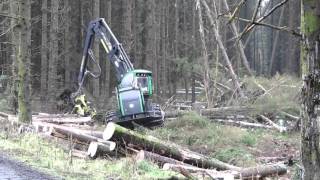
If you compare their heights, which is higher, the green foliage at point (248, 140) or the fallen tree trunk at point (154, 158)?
the fallen tree trunk at point (154, 158)

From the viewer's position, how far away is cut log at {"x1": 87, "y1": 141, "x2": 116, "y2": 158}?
10602 mm

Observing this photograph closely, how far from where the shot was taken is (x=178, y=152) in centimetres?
1165

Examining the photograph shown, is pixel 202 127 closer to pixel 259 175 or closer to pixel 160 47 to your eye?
pixel 259 175

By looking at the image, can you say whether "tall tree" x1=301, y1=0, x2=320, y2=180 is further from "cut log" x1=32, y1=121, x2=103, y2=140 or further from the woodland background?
the woodland background

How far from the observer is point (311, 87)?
5340 millimetres

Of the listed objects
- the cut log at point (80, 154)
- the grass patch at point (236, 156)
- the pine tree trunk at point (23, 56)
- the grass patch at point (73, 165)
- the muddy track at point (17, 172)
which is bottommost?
the grass patch at point (236, 156)

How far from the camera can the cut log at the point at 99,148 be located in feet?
34.8

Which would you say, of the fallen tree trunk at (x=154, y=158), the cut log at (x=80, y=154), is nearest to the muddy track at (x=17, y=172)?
the cut log at (x=80, y=154)

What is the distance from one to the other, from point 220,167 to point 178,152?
38.5 inches

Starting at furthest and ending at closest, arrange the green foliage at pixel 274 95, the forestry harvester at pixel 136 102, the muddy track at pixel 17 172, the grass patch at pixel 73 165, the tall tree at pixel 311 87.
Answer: the green foliage at pixel 274 95
the forestry harvester at pixel 136 102
the grass patch at pixel 73 165
the muddy track at pixel 17 172
the tall tree at pixel 311 87

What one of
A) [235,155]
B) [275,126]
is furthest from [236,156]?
[275,126]

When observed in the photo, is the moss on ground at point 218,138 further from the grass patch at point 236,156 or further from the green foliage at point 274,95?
the green foliage at point 274,95

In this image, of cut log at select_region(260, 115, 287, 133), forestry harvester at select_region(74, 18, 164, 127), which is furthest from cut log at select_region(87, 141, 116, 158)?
cut log at select_region(260, 115, 287, 133)

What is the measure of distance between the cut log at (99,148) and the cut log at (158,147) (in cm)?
30
